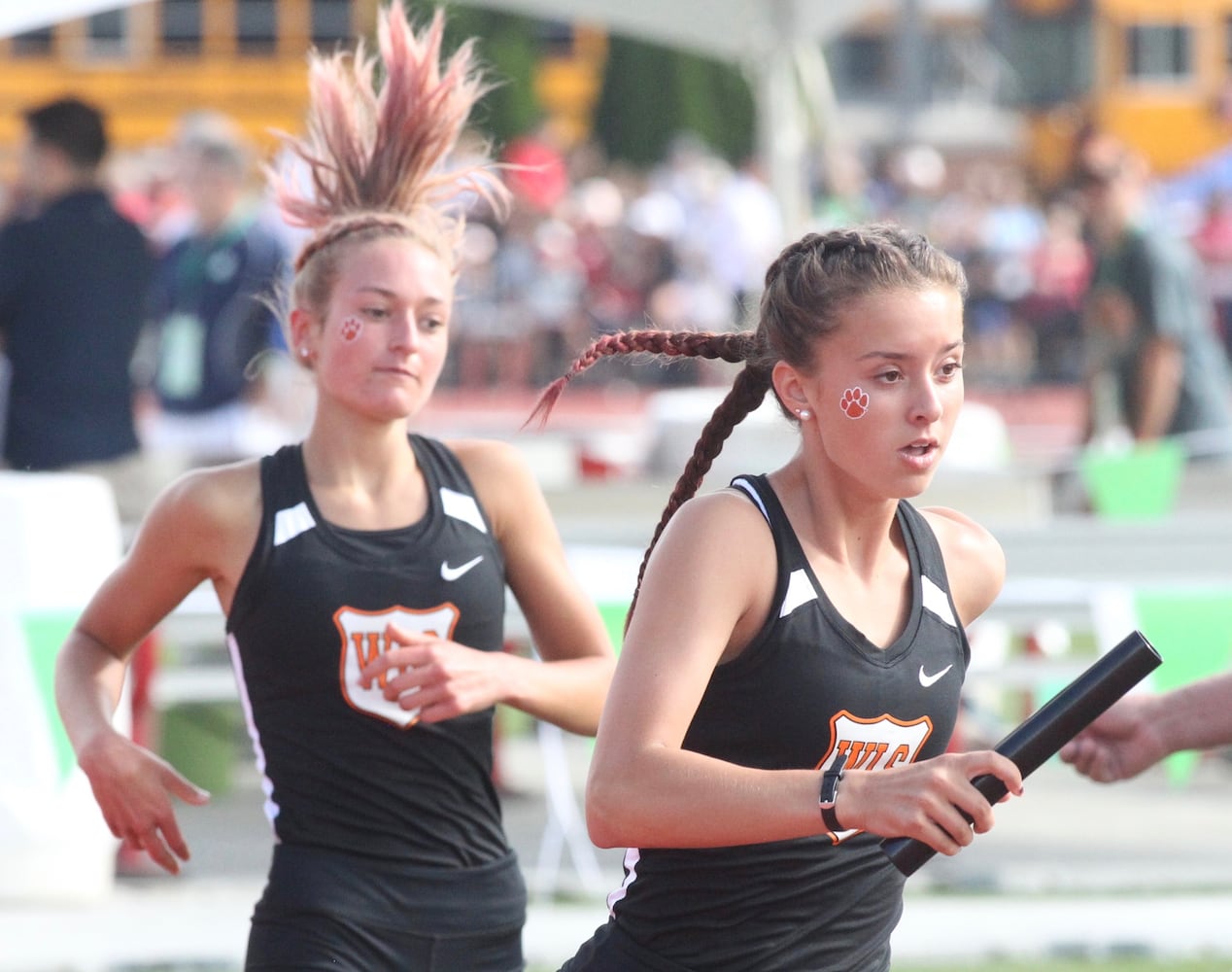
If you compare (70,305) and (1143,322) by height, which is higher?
(1143,322)

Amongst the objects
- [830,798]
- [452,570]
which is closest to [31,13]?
[452,570]

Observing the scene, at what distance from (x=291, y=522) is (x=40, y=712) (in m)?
3.02

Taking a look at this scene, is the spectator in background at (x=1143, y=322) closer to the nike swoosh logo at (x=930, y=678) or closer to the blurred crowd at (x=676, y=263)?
the nike swoosh logo at (x=930, y=678)

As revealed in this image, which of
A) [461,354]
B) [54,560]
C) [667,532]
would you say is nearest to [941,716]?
[667,532]

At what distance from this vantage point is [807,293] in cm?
271

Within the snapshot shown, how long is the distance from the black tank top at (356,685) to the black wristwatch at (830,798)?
3.52 ft

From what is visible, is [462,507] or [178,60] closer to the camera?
[462,507]

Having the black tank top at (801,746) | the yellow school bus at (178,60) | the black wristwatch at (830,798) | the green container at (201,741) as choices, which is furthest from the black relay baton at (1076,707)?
the yellow school bus at (178,60)

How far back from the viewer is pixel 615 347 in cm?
313

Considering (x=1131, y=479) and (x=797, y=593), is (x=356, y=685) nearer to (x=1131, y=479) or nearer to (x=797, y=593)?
(x=797, y=593)

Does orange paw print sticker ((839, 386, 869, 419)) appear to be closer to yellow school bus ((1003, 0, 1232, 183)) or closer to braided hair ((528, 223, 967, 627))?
braided hair ((528, 223, 967, 627))

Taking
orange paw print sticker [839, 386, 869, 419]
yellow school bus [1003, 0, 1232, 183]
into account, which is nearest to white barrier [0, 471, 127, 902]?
orange paw print sticker [839, 386, 869, 419]

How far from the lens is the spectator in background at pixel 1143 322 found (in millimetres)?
8969

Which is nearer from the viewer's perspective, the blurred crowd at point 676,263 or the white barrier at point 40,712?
the white barrier at point 40,712
